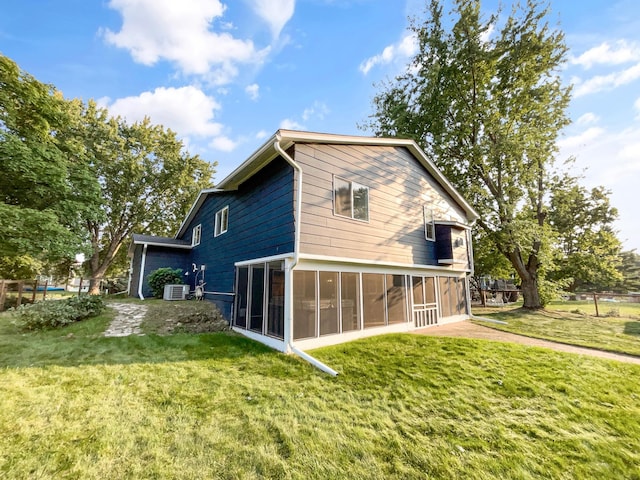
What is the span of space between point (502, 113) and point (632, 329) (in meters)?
11.2

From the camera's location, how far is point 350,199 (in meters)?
7.66

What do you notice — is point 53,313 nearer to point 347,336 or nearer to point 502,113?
point 347,336

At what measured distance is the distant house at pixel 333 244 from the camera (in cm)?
641

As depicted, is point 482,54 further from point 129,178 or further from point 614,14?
point 129,178

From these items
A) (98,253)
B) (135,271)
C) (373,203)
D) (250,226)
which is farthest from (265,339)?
(98,253)

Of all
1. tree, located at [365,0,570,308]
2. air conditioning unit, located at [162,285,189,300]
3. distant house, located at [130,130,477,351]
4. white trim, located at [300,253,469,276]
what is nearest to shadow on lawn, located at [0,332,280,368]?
distant house, located at [130,130,477,351]

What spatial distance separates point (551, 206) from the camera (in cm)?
1636

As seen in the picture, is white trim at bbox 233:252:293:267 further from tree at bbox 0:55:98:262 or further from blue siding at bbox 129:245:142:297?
tree at bbox 0:55:98:262

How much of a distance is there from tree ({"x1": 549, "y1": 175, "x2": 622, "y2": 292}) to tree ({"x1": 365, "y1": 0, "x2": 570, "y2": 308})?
1.20 m

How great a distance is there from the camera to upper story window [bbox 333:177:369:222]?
735 cm

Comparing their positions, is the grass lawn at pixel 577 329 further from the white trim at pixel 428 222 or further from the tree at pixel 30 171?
the tree at pixel 30 171

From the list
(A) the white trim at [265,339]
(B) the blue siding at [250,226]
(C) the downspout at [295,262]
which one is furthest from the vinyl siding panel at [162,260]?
(C) the downspout at [295,262]

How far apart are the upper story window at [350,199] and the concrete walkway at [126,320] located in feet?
21.1

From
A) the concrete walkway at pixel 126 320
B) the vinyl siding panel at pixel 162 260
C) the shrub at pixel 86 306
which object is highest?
the vinyl siding panel at pixel 162 260
